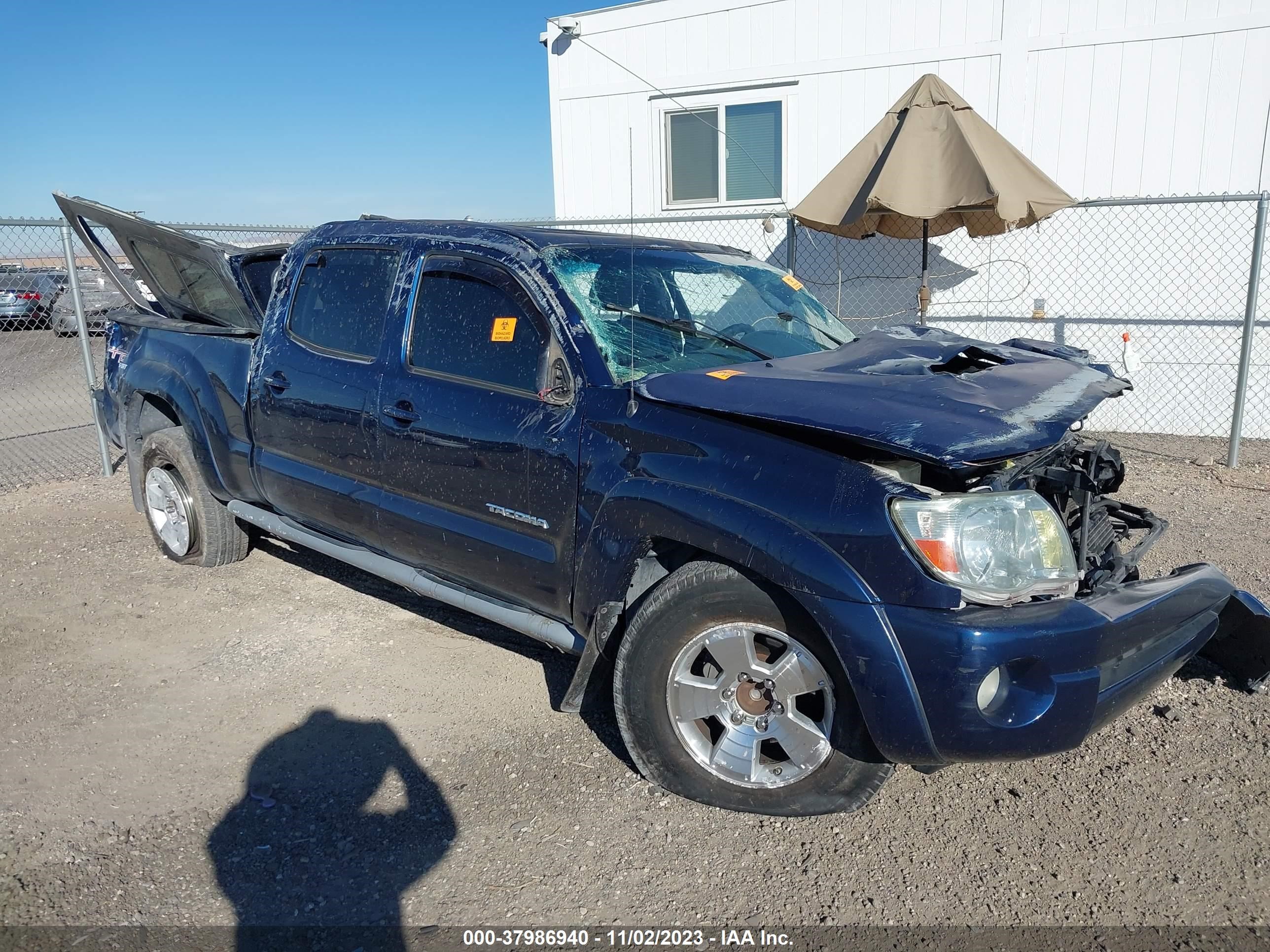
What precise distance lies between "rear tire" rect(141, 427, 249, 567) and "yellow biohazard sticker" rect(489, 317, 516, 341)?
2.49 m

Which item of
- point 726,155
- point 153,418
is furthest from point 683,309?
point 726,155

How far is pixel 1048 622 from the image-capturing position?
256cm

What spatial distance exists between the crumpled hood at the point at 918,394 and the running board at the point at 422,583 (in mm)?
999

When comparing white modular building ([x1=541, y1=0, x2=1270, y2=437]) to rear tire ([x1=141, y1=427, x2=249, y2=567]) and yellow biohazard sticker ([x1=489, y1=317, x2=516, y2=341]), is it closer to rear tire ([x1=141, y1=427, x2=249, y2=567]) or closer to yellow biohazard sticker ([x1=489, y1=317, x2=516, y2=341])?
rear tire ([x1=141, y1=427, x2=249, y2=567])

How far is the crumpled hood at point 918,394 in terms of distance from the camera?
8.49 feet

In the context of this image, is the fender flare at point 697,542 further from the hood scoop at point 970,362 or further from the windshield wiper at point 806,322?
the windshield wiper at point 806,322

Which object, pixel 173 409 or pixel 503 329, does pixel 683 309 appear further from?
pixel 173 409

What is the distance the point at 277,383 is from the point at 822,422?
2.85 m

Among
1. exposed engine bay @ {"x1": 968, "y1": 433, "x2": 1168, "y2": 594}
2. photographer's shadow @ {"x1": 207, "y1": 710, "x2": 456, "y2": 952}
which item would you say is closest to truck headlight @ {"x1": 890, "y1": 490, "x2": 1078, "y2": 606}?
exposed engine bay @ {"x1": 968, "y1": 433, "x2": 1168, "y2": 594}

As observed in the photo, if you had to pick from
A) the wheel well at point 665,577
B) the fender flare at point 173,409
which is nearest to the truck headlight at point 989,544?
the wheel well at point 665,577

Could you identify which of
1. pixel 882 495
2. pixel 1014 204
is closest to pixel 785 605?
pixel 882 495

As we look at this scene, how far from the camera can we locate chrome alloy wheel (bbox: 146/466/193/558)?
542cm

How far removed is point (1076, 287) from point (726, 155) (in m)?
Result: 3.63

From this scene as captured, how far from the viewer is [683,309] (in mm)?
3791
